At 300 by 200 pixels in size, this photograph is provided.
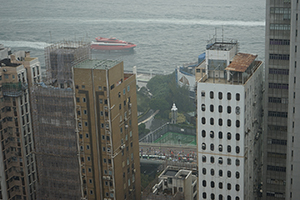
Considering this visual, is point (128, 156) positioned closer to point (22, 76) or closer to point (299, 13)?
point (22, 76)

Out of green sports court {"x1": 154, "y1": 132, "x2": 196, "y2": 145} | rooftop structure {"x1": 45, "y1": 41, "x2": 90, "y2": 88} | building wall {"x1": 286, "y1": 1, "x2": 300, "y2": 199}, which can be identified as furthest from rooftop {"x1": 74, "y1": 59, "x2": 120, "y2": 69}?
green sports court {"x1": 154, "y1": 132, "x2": 196, "y2": 145}

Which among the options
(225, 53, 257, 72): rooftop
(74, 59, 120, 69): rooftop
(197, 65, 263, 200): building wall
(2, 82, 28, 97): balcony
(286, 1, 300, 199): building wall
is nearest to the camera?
(197, 65, 263, 200): building wall

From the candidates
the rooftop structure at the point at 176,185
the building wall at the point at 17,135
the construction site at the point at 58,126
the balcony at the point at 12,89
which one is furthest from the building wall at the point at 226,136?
the building wall at the point at 17,135

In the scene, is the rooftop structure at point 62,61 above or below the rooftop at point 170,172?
above

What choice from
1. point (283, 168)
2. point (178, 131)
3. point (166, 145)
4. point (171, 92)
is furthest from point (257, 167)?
point (171, 92)

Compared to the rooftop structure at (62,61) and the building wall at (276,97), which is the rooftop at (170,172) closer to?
the building wall at (276,97)

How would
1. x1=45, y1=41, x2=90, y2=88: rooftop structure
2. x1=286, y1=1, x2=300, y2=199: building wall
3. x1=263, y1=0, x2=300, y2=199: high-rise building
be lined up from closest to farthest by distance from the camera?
x1=286, y1=1, x2=300, y2=199: building wall → x1=263, y1=0, x2=300, y2=199: high-rise building → x1=45, y1=41, x2=90, y2=88: rooftop structure

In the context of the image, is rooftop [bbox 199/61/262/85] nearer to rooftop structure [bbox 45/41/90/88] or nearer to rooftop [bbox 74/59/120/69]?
rooftop [bbox 74/59/120/69]

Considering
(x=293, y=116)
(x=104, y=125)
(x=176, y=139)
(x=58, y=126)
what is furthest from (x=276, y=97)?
(x=176, y=139)
